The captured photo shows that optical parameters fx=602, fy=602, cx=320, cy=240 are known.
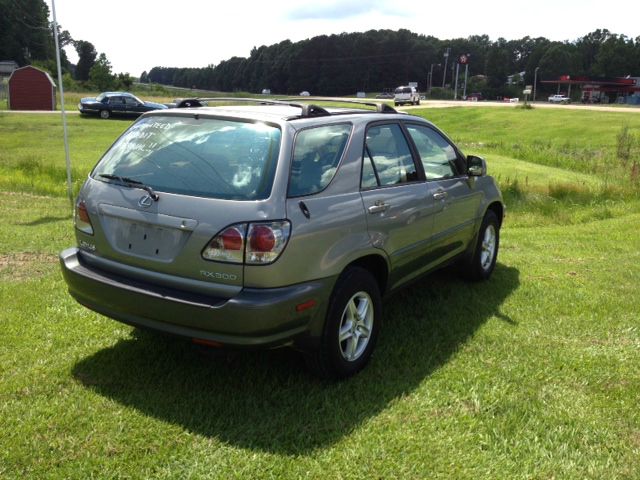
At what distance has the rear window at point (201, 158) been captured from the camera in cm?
342

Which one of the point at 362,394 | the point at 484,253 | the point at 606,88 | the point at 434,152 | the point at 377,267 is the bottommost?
the point at 362,394

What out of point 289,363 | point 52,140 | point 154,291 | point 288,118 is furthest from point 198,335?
point 52,140

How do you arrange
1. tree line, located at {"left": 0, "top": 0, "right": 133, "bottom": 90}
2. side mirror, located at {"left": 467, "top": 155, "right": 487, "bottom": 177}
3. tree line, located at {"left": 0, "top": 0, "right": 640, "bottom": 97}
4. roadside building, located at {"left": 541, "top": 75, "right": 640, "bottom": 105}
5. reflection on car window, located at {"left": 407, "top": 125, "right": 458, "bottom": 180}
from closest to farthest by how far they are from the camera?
reflection on car window, located at {"left": 407, "top": 125, "right": 458, "bottom": 180}, side mirror, located at {"left": 467, "top": 155, "right": 487, "bottom": 177}, tree line, located at {"left": 0, "top": 0, "right": 133, "bottom": 90}, roadside building, located at {"left": 541, "top": 75, "right": 640, "bottom": 105}, tree line, located at {"left": 0, "top": 0, "right": 640, "bottom": 97}

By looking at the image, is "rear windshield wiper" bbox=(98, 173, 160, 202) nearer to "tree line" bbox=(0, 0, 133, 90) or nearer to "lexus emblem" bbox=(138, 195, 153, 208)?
"lexus emblem" bbox=(138, 195, 153, 208)

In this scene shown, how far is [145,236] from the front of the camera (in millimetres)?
3527

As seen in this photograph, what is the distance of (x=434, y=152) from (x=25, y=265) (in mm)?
4153

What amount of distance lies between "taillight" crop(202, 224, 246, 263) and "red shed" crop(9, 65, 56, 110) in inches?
1884

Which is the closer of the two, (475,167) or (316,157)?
(316,157)

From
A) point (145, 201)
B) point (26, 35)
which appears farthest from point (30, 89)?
point (26, 35)

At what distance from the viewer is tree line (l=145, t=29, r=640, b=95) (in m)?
135

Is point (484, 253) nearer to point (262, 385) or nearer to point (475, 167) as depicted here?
point (475, 167)

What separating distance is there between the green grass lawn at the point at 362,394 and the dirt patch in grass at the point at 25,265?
3 cm

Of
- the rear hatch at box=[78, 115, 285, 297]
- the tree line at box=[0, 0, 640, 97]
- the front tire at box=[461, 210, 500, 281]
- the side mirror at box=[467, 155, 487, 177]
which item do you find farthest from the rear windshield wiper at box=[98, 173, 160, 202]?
the tree line at box=[0, 0, 640, 97]

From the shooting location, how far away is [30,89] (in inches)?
1820
